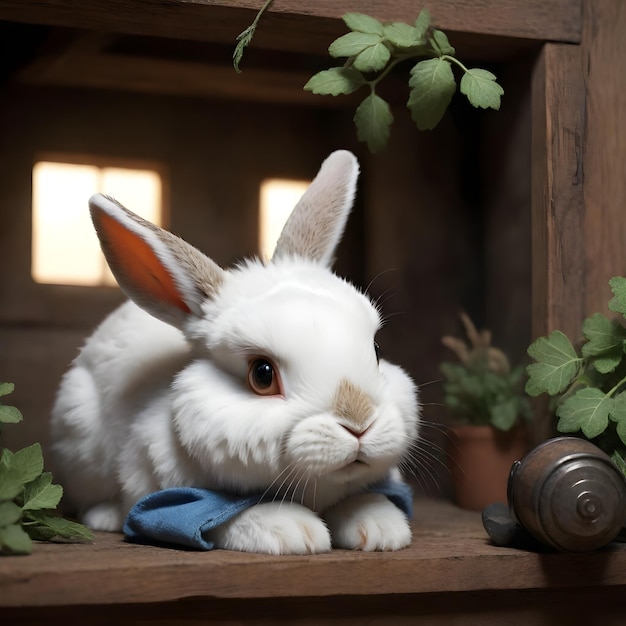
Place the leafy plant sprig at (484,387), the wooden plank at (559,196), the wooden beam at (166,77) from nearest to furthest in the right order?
the wooden plank at (559,196) < the leafy plant sprig at (484,387) < the wooden beam at (166,77)

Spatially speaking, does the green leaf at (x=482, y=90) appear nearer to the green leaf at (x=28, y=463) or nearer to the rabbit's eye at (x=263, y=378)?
the rabbit's eye at (x=263, y=378)

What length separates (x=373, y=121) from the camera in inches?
86.3

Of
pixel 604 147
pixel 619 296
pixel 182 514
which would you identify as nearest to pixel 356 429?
pixel 182 514

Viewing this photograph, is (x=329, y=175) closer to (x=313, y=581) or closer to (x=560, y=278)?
(x=560, y=278)

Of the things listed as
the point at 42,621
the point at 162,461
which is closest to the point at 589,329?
the point at 162,461

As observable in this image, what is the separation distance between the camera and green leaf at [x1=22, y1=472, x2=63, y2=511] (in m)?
1.74

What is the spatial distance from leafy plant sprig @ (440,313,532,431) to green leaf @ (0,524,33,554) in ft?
4.48

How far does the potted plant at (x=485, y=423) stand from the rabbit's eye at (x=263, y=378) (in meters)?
0.96

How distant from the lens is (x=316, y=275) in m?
1.97

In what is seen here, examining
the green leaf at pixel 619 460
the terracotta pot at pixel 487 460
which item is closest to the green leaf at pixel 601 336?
the green leaf at pixel 619 460


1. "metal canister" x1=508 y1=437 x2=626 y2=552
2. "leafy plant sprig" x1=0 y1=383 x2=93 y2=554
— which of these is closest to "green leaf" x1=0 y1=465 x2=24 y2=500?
"leafy plant sprig" x1=0 y1=383 x2=93 y2=554

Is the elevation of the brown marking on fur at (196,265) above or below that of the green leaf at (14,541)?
above

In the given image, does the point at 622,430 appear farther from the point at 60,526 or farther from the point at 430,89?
the point at 60,526

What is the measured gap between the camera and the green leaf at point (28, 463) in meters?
1.73
